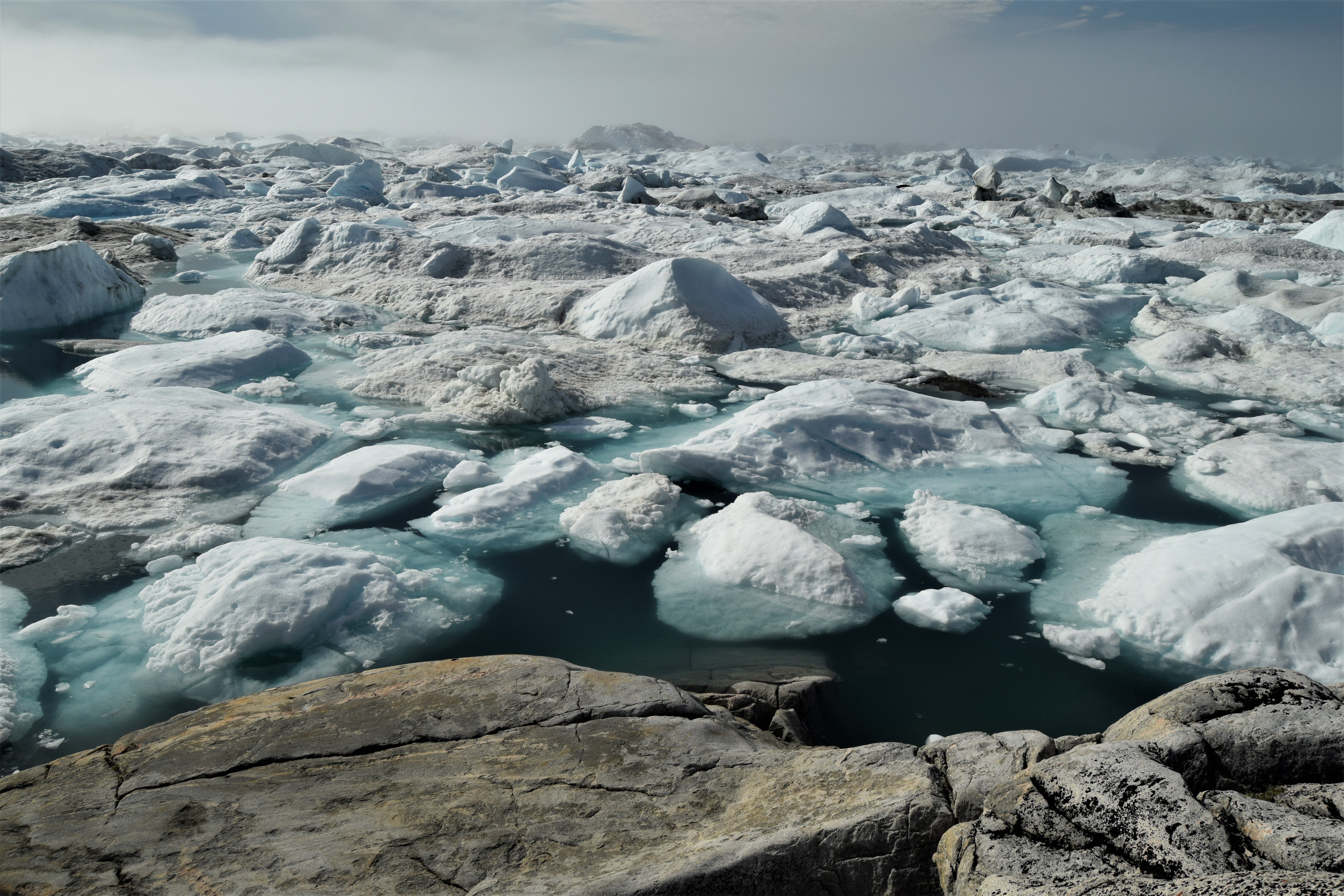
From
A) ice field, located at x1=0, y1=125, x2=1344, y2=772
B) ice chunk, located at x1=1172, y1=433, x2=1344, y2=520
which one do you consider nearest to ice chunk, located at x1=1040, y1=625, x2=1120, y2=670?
ice field, located at x1=0, y1=125, x2=1344, y2=772

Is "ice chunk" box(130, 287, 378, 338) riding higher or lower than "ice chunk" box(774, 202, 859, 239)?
lower

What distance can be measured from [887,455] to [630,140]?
5739 centimetres

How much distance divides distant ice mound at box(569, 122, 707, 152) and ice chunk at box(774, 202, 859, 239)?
141 ft

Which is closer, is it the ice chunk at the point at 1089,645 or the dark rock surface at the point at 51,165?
the ice chunk at the point at 1089,645

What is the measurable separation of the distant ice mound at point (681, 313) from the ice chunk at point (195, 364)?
2.88 metres

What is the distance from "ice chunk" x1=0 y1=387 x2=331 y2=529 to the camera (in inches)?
168

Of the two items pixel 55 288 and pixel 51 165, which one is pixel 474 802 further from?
pixel 51 165

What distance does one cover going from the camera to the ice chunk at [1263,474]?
4.62m

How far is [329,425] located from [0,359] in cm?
412

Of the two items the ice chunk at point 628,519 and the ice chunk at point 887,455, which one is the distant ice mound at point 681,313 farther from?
the ice chunk at point 628,519

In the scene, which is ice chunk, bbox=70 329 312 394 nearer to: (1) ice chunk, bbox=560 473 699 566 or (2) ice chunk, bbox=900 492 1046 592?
(1) ice chunk, bbox=560 473 699 566

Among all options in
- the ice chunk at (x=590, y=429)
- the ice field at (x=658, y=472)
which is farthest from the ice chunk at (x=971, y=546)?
the ice chunk at (x=590, y=429)

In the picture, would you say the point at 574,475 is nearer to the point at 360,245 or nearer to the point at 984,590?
the point at 984,590

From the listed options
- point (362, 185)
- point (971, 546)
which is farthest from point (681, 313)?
point (362, 185)
